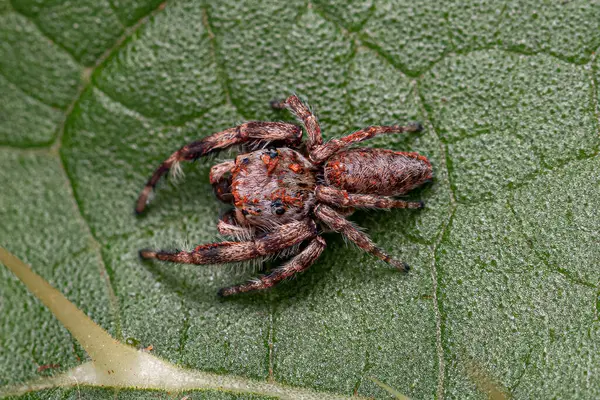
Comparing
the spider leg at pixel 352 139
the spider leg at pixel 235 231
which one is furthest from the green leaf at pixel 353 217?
the spider leg at pixel 235 231

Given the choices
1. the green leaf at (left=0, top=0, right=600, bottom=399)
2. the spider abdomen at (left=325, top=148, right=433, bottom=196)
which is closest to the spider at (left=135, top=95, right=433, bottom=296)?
the spider abdomen at (left=325, top=148, right=433, bottom=196)

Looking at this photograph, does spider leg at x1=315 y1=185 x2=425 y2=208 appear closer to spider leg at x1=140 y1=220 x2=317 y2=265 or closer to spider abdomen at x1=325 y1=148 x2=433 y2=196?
spider abdomen at x1=325 y1=148 x2=433 y2=196

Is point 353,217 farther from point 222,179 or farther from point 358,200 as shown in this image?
point 222,179

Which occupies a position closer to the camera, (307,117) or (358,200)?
(358,200)

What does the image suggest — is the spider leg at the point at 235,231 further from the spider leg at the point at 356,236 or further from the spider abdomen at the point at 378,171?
the spider abdomen at the point at 378,171

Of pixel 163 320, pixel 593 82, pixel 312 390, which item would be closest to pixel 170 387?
pixel 163 320

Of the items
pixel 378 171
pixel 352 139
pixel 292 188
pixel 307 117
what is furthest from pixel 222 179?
pixel 378 171
